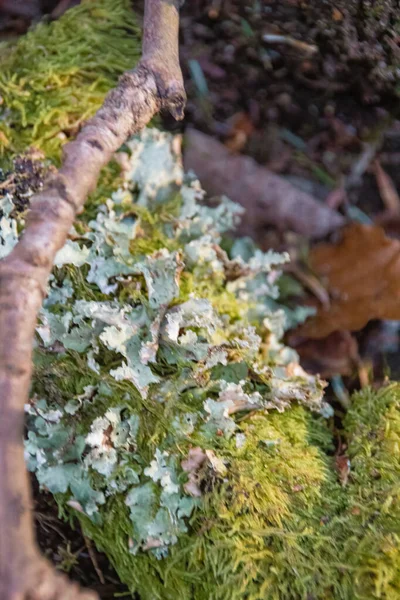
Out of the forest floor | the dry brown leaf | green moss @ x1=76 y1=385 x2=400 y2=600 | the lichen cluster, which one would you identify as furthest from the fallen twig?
green moss @ x1=76 y1=385 x2=400 y2=600

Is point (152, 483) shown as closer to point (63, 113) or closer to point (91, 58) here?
point (63, 113)

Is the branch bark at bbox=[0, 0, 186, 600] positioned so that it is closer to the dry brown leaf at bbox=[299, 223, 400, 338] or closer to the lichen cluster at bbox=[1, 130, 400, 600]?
the lichen cluster at bbox=[1, 130, 400, 600]

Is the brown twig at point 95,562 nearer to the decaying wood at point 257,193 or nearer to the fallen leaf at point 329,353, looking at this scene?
the fallen leaf at point 329,353

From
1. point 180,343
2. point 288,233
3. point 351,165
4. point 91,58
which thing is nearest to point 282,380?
point 180,343

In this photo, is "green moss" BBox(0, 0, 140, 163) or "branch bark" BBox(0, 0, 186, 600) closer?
"branch bark" BBox(0, 0, 186, 600)

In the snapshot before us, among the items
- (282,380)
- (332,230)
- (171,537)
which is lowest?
(171,537)

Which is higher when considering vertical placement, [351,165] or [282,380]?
[351,165]

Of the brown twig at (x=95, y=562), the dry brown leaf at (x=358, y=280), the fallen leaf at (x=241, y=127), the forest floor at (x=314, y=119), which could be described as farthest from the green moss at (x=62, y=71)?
the brown twig at (x=95, y=562)
